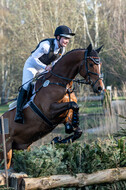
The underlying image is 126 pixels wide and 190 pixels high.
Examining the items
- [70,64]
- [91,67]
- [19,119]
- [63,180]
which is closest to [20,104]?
[19,119]

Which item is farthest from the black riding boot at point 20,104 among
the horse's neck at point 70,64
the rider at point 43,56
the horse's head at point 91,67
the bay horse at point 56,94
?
the horse's head at point 91,67

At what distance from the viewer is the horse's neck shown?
4.94 meters

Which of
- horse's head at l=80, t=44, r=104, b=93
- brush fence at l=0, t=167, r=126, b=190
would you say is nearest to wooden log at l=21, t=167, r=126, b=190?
brush fence at l=0, t=167, r=126, b=190

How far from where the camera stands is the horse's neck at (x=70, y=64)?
16.2 ft

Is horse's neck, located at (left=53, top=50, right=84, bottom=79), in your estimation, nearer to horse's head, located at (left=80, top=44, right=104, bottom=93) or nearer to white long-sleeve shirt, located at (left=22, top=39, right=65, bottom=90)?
horse's head, located at (left=80, top=44, right=104, bottom=93)

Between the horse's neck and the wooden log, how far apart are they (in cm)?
176

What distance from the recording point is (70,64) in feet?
16.3

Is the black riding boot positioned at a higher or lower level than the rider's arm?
lower

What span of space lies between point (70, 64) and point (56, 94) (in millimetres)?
529

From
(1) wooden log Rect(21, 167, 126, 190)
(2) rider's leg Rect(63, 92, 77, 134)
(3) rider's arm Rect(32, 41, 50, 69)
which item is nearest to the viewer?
(1) wooden log Rect(21, 167, 126, 190)

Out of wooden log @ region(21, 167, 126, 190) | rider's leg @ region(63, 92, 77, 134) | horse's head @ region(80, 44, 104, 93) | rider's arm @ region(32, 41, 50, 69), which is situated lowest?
wooden log @ region(21, 167, 126, 190)

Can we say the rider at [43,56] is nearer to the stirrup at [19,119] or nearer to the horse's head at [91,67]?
the stirrup at [19,119]

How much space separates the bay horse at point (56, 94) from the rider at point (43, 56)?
0.14m

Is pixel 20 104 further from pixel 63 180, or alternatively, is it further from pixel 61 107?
pixel 63 180
